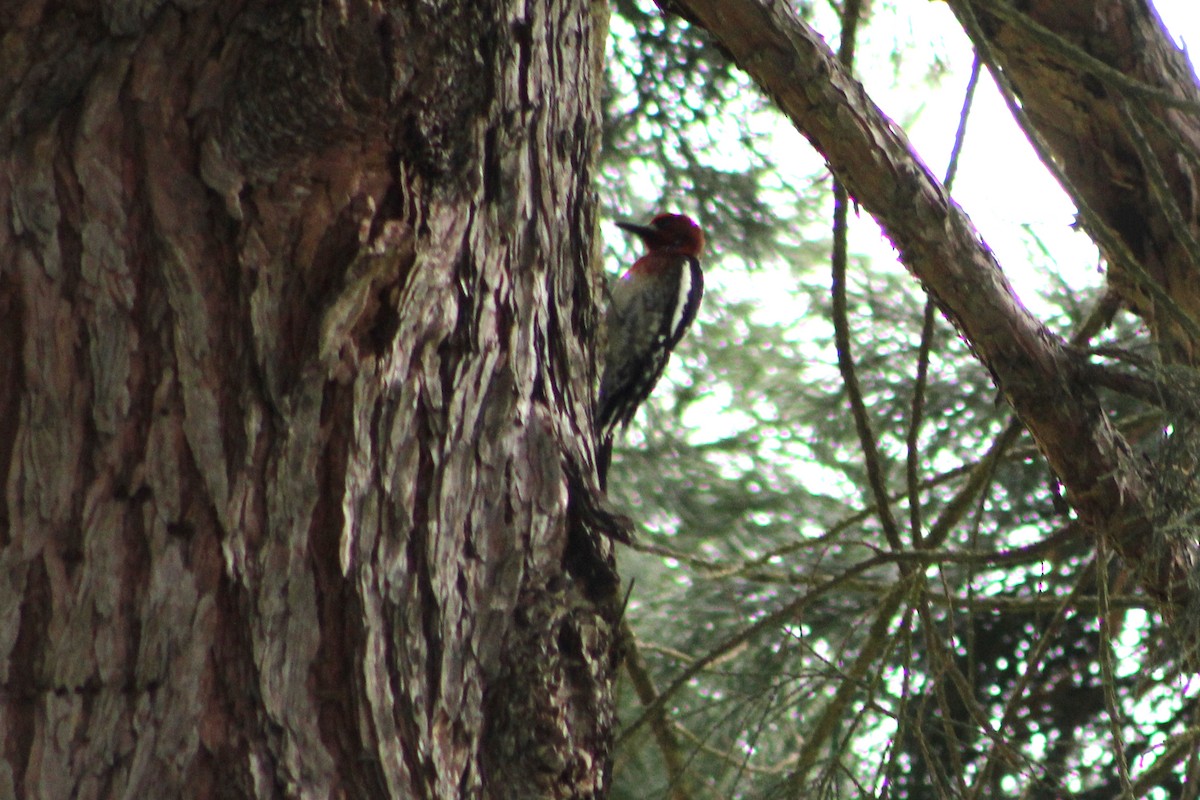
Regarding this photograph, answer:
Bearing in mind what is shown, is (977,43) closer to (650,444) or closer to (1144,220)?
(1144,220)

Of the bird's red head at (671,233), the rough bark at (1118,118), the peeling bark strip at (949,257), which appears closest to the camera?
the peeling bark strip at (949,257)

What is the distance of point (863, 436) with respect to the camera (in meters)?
2.66

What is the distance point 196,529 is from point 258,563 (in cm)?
8

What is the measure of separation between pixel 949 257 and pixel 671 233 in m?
2.60

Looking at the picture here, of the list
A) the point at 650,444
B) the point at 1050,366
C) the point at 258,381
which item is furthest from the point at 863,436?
the point at 650,444

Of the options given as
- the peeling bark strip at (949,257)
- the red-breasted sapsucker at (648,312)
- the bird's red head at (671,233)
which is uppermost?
the bird's red head at (671,233)

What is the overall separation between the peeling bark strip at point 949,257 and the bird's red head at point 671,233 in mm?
2444

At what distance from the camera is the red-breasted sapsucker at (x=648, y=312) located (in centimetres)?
484

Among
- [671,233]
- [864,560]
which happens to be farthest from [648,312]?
[864,560]

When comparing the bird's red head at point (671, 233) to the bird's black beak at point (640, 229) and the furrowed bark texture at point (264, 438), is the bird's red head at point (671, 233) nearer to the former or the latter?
the bird's black beak at point (640, 229)

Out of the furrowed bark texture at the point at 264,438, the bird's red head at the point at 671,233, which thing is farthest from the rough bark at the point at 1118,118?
the bird's red head at the point at 671,233

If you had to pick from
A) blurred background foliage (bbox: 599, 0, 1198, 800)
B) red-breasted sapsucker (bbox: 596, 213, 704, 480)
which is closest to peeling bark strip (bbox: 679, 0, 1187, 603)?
blurred background foliage (bbox: 599, 0, 1198, 800)

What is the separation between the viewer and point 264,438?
1474 mm

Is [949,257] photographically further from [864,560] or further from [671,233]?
[671,233]
